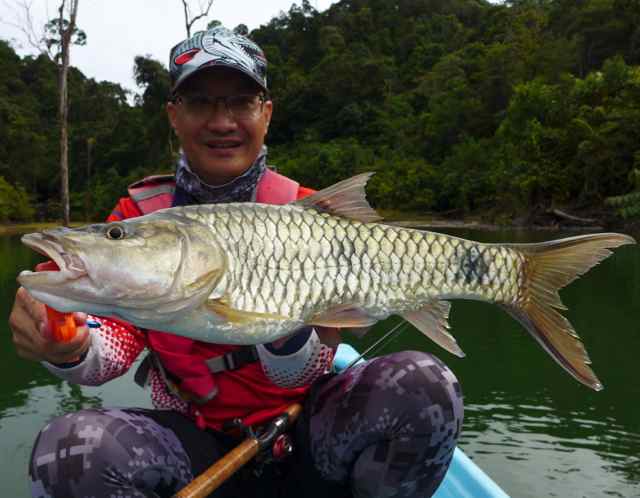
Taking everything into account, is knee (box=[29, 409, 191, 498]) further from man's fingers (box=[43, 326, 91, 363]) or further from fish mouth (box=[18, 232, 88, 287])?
fish mouth (box=[18, 232, 88, 287])

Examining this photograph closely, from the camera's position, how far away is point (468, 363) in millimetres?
7387

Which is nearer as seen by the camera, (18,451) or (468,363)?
(18,451)

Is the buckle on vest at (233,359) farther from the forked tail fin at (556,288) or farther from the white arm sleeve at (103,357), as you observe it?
the forked tail fin at (556,288)

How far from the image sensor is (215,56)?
6.85 feet

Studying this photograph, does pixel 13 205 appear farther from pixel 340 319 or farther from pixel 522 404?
pixel 340 319

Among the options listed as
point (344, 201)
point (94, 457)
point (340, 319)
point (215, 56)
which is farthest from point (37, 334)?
point (215, 56)

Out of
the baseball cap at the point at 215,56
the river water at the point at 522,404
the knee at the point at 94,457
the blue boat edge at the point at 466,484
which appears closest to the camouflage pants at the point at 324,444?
the knee at the point at 94,457

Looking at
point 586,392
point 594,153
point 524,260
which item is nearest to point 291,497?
point 524,260

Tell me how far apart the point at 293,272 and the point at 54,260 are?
24.2 inches

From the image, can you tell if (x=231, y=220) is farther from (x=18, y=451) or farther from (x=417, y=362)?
(x=18, y=451)

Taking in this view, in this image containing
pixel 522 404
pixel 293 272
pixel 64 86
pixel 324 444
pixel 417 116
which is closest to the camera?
pixel 293 272

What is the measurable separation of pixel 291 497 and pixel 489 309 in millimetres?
9046

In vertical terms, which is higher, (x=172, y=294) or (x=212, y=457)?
(x=172, y=294)

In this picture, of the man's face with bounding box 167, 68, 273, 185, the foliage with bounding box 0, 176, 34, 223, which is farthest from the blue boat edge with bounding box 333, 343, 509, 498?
the foliage with bounding box 0, 176, 34, 223
